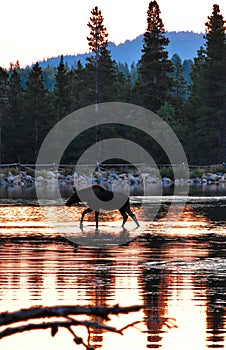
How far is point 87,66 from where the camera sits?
74.1m

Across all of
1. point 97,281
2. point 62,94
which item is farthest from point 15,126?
point 97,281

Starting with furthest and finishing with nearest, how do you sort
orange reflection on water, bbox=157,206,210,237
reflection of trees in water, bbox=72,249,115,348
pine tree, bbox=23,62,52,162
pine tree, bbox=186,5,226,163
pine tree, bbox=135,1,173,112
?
pine tree, bbox=135,1,173,112 → pine tree, bbox=23,62,52,162 → pine tree, bbox=186,5,226,163 → orange reflection on water, bbox=157,206,210,237 → reflection of trees in water, bbox=72,249,115,348

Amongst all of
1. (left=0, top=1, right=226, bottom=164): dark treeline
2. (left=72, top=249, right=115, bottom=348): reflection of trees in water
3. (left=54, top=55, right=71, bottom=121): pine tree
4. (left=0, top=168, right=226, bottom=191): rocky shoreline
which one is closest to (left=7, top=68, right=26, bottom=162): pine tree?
(left=0, top=1, right=226, bottom=164): dark treeline

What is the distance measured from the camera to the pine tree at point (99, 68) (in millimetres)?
73344

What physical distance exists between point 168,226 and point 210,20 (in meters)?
51.0

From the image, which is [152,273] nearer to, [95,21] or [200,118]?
[200,118]

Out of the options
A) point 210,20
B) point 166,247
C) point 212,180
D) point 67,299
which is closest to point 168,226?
point 166,247

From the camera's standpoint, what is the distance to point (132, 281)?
1330 centimetres

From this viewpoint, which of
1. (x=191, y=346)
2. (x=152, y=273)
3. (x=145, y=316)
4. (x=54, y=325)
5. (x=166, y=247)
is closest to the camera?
(x=54, y=325)

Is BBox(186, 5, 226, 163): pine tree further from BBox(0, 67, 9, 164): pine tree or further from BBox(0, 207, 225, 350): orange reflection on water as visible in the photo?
BBox(0, 207, 225, 350): orange reflection on water

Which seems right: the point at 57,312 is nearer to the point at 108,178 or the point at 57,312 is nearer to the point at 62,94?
the point at 108,178

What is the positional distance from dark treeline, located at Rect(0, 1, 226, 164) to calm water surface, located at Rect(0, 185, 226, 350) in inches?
1849

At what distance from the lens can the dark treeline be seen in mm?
69875

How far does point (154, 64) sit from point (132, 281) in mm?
63408
